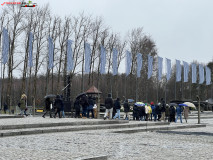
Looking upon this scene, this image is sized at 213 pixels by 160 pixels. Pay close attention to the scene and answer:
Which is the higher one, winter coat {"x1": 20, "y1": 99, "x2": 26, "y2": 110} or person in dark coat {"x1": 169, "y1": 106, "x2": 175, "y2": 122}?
winter coat {"x1": 20, "y1": 99, "x2": 26, "y2": 110}

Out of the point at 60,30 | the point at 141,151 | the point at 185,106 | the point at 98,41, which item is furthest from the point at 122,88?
the point at 141,151

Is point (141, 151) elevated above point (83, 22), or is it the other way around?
point (83, 22)

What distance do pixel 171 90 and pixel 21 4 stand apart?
2309 inches

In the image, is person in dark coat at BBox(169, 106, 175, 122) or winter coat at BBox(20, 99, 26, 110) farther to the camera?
person in dark coat at BBox(169, 106, 175, 122)

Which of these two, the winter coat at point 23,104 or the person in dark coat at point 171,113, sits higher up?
the winter coat at point 23,104

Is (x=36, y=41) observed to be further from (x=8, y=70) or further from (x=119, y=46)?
(x=119, y=46)

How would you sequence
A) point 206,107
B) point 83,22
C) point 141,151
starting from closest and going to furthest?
point 141,151
point 83,22
point 206,107

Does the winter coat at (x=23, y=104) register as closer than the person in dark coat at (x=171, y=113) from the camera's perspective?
Yes

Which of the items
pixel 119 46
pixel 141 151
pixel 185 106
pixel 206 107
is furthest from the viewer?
pixel 206 107

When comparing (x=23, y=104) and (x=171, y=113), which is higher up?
(x=23, y=104)

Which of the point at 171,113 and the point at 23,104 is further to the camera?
the point at 171,113

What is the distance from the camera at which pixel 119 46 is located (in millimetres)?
61250

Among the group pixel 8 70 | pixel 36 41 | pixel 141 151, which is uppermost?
pixel 36 41

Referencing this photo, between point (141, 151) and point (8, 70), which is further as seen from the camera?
point (8, 70)
